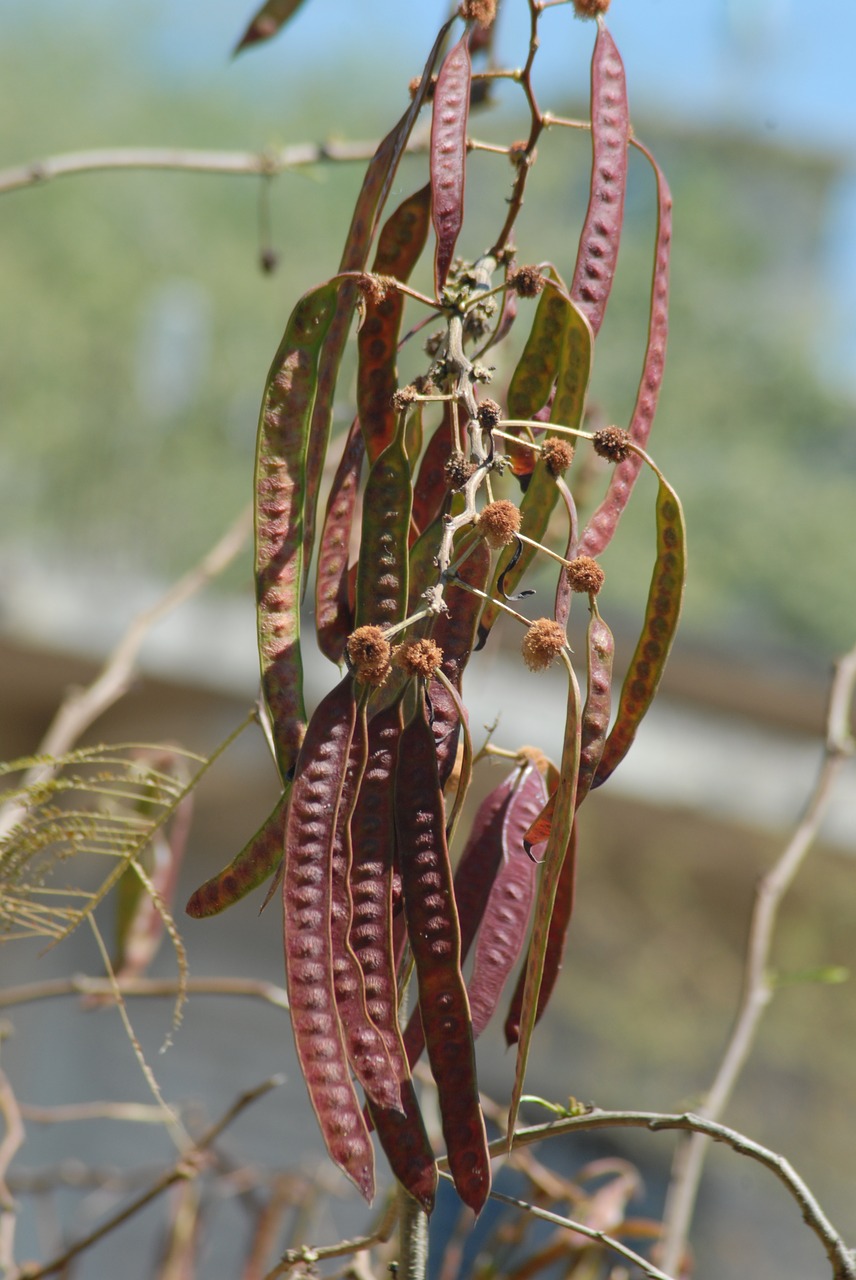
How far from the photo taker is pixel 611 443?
35cm

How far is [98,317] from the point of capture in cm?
582

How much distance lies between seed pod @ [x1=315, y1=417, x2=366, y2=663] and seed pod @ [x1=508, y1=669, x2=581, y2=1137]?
81mm

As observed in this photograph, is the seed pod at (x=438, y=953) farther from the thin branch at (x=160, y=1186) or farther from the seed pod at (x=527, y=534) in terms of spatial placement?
the thin branch at (x=160, y=1186)

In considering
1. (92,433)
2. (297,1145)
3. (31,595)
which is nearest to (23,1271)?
(297,1145)

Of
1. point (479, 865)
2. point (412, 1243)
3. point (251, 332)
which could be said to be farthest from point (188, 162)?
point (251, 332)

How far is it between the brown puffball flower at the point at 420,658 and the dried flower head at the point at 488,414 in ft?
0.21

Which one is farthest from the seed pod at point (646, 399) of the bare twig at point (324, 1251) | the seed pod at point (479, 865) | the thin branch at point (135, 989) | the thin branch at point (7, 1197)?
the thin branch at point (7, 1197)

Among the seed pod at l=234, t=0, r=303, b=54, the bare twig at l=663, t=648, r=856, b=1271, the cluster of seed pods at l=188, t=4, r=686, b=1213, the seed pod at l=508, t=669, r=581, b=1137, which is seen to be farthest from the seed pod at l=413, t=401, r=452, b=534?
the seed pod at l=234, t=0, r=303, b=54

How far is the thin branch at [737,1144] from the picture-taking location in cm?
35

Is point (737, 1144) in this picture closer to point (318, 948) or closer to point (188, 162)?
point (318, 948)

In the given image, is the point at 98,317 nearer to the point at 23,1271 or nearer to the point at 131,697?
the point at 131,697

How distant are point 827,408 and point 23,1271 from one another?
19.1 feet

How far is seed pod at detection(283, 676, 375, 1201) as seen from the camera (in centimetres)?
32

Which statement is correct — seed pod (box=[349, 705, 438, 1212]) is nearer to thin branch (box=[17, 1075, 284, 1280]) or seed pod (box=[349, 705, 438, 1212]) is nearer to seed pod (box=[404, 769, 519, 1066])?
seed pod (box=[404, 769, 519, 1066])
